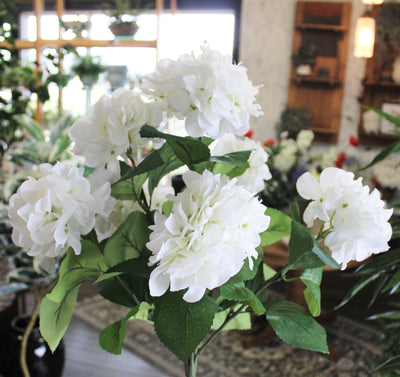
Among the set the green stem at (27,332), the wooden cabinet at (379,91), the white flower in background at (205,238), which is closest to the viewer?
the white flower in background at (205,238)

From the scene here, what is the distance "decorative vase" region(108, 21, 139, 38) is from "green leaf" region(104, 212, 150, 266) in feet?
9.85

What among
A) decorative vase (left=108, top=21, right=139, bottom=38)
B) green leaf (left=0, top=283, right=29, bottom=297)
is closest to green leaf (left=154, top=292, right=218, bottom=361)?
green leaf (left=0, top=283, right=29, bottom=297)

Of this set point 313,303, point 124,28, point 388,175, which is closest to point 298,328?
point 313,303

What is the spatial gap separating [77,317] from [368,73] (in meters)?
3.55

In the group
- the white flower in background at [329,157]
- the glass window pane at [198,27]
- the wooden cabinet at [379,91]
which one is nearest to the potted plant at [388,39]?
the wooden cabinet at [379,91]

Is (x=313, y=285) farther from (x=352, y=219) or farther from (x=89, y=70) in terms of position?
(x=89, y=70)

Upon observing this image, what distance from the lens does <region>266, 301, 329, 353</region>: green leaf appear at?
54 cm

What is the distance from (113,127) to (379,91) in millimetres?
4537

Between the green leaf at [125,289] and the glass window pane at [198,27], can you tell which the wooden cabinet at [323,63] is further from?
the green leaf at [125,289]

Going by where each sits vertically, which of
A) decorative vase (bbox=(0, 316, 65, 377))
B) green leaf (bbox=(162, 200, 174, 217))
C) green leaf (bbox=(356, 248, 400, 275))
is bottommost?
decorative vase (bbox=(0, 316, 65, 377))

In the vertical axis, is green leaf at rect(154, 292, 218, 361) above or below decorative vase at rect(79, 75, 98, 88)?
below

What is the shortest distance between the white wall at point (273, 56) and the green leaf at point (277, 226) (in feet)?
14.2

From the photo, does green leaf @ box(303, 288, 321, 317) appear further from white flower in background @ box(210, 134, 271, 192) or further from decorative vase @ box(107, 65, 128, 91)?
decorative vase @ box(107, 65, 128, 91)

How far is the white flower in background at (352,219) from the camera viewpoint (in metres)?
0.51
